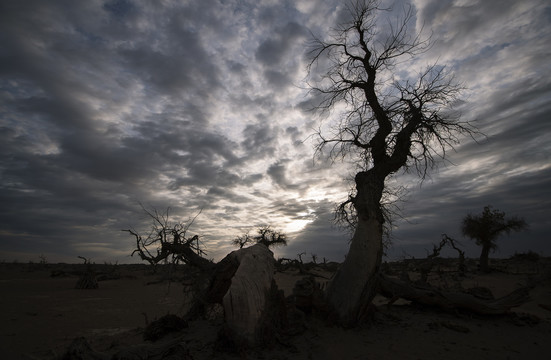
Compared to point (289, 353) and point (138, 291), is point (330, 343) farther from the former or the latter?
point (138, 291)

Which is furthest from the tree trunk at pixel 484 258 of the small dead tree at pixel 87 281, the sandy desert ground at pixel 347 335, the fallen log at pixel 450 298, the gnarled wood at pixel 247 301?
the small dead tree at pixel 87 281

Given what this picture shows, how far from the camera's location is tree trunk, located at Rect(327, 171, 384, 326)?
6352 mm

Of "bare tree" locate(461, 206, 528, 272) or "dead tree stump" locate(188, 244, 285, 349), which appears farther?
"bare tree" locate(461, 206, 528, 272)

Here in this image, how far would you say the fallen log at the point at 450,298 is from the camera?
7227 mm

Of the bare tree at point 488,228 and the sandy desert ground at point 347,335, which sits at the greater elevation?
the bare tree at point 488,228

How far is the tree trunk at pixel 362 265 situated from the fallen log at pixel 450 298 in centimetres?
133

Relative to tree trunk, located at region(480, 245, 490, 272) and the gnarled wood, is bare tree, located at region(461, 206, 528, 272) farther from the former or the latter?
the gnarled wood

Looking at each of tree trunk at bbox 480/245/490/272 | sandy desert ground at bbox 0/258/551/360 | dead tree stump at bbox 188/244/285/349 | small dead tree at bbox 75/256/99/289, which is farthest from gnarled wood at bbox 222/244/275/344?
tree trunk at bbox 480/245/490/272

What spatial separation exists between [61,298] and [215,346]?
12.4 meters

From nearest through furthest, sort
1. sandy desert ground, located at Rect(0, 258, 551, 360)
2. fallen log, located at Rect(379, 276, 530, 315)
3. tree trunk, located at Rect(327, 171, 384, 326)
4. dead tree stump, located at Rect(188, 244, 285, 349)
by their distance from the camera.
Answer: dead tree stump, located at Rect(188, 244, 285, 349)
sandy desert ground, located at Rect(0, 258, 551, 360)
tree trunk, located at Rect(327, 171, 384, 326)
fallen log, located at Rect(379, 276, 530, 315)

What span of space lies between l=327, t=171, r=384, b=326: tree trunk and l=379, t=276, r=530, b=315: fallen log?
4.37ft

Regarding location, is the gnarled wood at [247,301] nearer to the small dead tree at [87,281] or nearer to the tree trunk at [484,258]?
the small dead tree at [87,281]

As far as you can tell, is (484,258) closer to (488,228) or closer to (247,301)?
(488,228)

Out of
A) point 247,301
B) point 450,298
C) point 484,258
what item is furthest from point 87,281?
point 484,258
